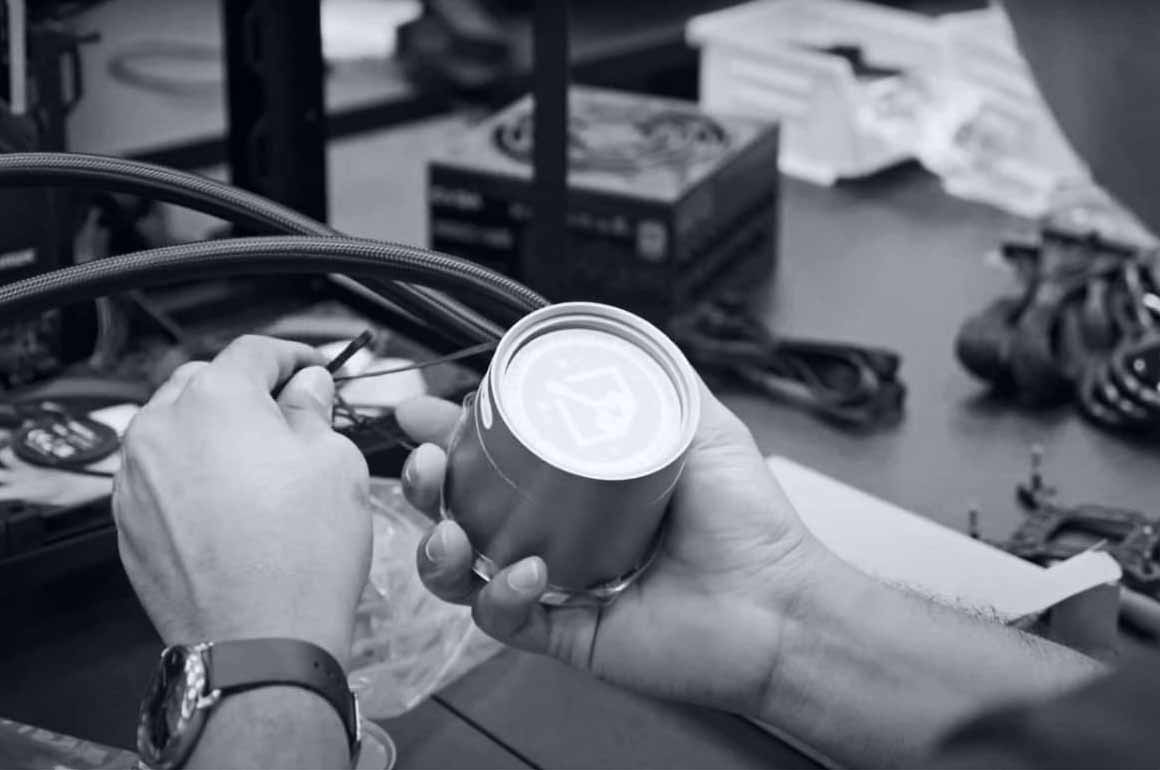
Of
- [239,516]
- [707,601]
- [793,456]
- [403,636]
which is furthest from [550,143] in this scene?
[239,516]

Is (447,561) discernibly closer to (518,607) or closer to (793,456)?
(518,607)

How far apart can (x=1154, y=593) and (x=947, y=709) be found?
12.5 inches

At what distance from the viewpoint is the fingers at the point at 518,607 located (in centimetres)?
66

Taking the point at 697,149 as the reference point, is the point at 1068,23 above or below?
above

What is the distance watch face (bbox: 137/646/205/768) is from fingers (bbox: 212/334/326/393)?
13 centimetres

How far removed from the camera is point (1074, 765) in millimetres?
324

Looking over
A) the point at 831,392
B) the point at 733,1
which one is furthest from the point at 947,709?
the point at 733,1

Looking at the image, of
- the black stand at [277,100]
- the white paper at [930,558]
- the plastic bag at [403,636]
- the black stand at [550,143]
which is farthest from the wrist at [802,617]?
the black stand at [277,100]

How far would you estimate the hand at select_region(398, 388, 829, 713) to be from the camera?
74cm

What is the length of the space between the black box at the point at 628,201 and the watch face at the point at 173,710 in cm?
79

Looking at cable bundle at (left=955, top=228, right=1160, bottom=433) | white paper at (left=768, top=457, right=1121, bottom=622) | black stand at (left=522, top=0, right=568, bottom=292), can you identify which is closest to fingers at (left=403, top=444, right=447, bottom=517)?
white paper at (left=768, top=457, right=1121, bottom=622)

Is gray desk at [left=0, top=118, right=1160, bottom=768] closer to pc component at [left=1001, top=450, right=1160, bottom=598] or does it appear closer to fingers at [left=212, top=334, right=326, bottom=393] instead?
pc component at [left=1001, top=450, right=1160, bottom=598]

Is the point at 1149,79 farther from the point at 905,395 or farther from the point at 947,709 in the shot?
the point at 905,395

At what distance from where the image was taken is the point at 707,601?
744 mm
